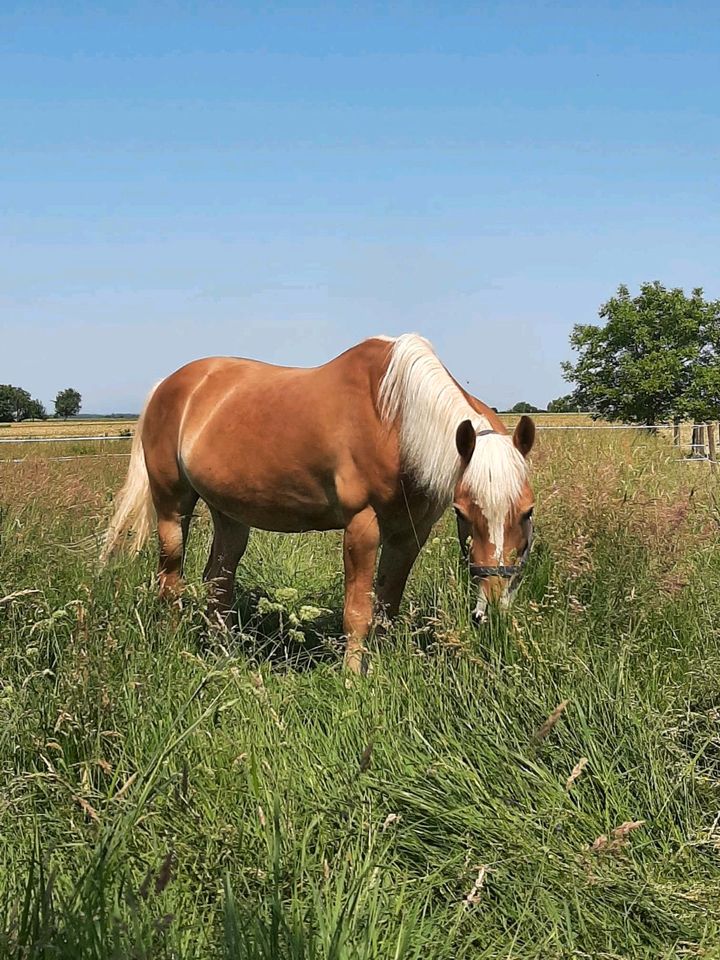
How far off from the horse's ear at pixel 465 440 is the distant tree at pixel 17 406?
352 feet

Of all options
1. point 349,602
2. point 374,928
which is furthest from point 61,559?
point 374,928

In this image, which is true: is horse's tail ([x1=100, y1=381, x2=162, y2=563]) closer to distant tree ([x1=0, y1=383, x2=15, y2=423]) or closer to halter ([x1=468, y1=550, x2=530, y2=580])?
halter ([x1=468, y1=550, x2=530, y2=580])

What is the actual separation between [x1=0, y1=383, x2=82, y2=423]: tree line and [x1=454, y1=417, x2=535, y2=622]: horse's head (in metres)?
104

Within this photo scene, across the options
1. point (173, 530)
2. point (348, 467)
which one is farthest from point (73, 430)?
point (348, 467)

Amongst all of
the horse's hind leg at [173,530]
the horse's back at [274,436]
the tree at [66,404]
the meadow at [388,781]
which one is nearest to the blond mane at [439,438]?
the horse's back at [274,436]

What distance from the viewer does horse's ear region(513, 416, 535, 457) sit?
11.8 feet

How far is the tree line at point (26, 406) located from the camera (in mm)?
102625

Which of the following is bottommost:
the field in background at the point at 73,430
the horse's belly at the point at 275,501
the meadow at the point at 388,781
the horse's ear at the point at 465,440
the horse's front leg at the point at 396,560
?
the meadow at the point at 388,781

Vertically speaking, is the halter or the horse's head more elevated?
the horse's head

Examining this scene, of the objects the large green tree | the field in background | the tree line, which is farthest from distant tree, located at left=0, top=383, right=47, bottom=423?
the large green tree

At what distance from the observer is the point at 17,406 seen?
105875 millimetres

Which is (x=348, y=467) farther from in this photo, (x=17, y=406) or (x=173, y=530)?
(x=17, y=406)

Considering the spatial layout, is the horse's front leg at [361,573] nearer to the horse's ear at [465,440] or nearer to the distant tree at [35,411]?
the horse's ear at [465,440]

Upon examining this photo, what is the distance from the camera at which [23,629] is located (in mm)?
2895
